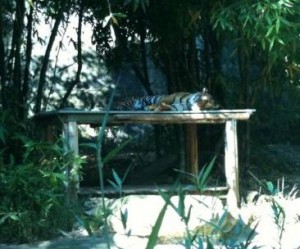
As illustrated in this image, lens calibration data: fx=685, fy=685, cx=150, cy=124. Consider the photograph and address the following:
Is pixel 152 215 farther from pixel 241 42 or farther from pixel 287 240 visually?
pixel 241 42

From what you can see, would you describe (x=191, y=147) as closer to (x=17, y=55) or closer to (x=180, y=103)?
(x=180, y=103)

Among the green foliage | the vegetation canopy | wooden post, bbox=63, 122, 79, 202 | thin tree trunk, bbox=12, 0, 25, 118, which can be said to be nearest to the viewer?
the green foliage

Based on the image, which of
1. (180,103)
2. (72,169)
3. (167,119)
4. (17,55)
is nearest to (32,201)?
(72,169)

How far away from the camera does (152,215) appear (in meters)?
5.69

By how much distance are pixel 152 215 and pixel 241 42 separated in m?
2.00

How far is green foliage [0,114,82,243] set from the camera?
5328mm

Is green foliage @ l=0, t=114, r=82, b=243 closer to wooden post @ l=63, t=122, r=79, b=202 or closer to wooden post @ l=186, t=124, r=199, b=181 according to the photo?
wooden post @ l=63, t=122, r=79, b=202

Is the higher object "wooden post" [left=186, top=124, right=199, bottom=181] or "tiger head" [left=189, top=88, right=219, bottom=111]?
"tiger head" [left=189, top=88, right=219, bottom=111]

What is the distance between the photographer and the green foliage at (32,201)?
5.33 meters

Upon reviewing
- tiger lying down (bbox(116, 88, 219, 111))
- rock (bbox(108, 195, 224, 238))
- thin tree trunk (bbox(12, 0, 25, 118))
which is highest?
thin tree trunk (bbox(12, 0, 25, 118))

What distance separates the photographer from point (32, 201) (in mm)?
5492

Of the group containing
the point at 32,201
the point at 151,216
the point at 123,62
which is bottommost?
the point at 151,216

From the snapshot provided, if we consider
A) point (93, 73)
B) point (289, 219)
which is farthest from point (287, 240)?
point (93, 73)

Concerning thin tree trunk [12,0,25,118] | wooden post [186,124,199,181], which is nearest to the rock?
wooden post [186,124,199,181]
